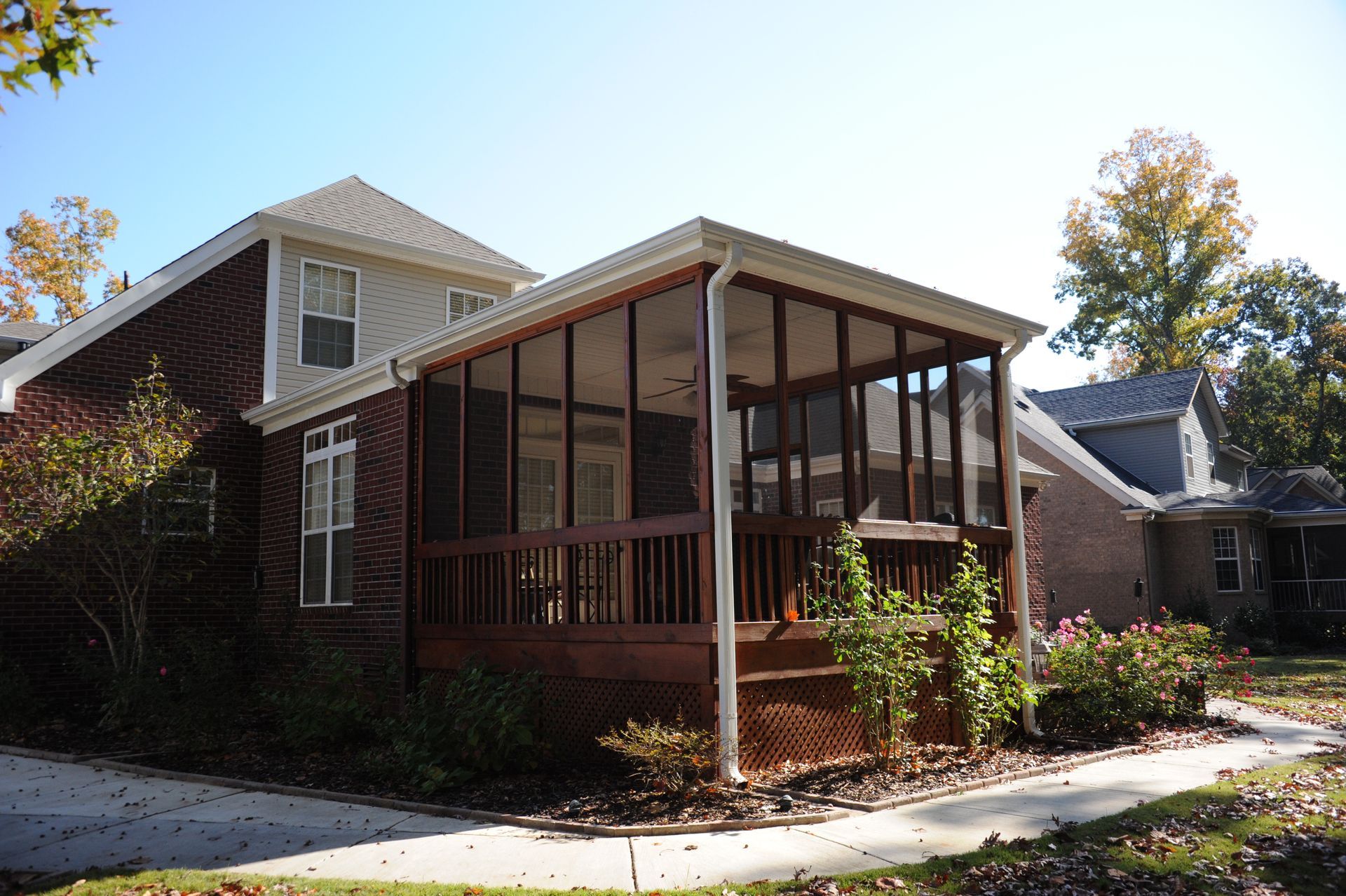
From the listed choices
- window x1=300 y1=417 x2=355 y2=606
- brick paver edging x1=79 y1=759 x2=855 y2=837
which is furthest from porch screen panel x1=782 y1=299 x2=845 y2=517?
window x1=300 y1=417 x2=355 y2=606

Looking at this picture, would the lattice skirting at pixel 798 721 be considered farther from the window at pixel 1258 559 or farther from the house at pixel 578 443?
the window at pixel 1258 559

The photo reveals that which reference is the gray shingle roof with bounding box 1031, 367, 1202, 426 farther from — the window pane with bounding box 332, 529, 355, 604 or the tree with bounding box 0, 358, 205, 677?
the tree with bounding box 0, 358, 205, 677

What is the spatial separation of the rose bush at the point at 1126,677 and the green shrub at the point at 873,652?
8.49 ft

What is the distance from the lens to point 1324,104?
38.6 ft

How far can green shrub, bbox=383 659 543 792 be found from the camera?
692 centimetres

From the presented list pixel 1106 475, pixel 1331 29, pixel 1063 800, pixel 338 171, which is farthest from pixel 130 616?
pixel 1106 475

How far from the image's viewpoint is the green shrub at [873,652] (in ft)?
22.5

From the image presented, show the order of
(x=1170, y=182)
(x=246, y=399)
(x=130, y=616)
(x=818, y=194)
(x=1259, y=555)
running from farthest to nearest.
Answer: (x=1170, y=182), (x=1259, y=555), (x=818, y=194), (x=246, y=399), (x=130, y=616)

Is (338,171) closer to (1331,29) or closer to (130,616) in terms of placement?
(130,616)

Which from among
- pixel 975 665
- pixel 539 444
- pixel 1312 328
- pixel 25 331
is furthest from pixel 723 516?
pixel 1312 328

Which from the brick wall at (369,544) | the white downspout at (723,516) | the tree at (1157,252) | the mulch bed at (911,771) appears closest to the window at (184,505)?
the brick wall at (369,544)

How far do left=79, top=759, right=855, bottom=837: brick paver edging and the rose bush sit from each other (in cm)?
411

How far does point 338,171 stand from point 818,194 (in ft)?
27.5

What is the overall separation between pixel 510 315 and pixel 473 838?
14.2 feet
